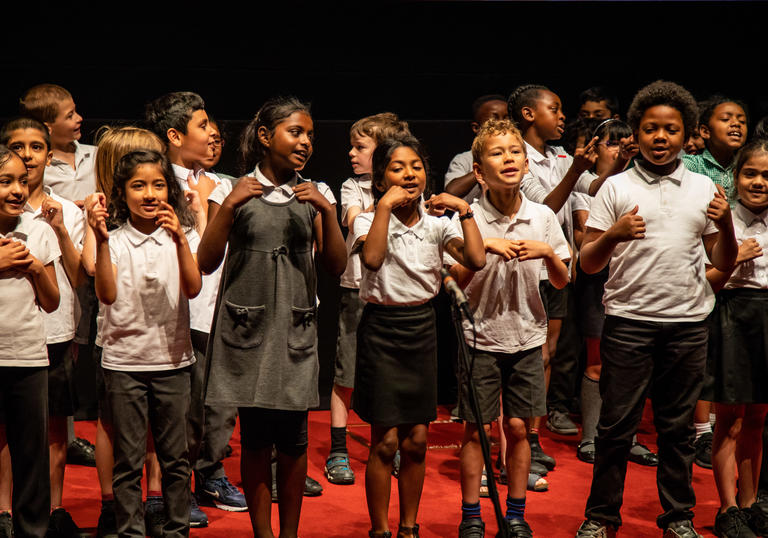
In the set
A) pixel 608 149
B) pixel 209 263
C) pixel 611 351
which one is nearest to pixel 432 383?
pixel 611 351

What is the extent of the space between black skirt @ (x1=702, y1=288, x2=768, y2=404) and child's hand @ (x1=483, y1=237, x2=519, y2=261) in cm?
100

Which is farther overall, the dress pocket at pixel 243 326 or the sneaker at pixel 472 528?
the sneaker at pixel 472 528

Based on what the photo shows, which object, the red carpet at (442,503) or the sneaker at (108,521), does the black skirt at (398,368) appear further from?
the sneaker at (108,521)

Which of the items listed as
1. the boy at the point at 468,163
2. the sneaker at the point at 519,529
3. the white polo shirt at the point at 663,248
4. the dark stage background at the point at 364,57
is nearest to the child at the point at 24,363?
the sneaker at the point at 519,529

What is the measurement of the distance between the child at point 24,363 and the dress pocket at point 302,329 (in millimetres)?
856

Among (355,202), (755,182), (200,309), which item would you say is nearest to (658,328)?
(755,182)

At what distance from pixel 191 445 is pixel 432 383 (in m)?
1.16

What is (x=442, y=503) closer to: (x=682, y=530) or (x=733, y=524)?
(x=682, y=530)

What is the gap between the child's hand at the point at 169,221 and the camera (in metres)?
3.22

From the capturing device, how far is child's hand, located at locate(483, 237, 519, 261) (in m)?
3.49

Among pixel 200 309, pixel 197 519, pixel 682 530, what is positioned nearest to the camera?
pixel 682 530

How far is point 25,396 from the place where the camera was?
10.5 ft

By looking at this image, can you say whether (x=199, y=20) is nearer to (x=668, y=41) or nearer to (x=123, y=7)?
(x=123, y=7)

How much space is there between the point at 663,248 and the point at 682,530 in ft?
3.59
